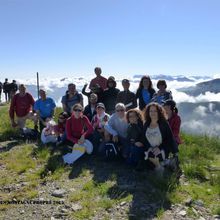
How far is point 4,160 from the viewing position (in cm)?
1090

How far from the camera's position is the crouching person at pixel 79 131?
421 inches

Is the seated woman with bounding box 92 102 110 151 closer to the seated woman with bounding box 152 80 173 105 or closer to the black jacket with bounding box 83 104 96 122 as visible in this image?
the black jacket with bounding box 83 104 96 122

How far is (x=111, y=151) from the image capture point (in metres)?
10.3

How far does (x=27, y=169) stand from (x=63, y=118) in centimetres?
286

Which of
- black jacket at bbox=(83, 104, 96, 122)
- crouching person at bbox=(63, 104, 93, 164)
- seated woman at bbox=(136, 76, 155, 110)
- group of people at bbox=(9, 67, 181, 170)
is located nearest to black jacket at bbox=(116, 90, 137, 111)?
group of people at bbox=(9, 67, 181, 170)

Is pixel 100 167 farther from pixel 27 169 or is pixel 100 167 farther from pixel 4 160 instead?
pixel 4 160

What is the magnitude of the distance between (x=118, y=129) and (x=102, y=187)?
8.99ft

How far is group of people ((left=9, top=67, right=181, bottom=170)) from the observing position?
900cm

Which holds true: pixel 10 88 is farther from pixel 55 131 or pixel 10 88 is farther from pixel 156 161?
pixel 156 161

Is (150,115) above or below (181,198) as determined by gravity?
above

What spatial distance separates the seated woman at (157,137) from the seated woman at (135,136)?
0.81 ft

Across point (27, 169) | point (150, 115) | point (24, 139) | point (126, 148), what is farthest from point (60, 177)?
point (24, 139)

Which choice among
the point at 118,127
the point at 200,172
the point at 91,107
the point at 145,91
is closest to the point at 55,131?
the point at 91,107

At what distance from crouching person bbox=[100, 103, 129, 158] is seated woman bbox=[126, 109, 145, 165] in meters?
0.47
